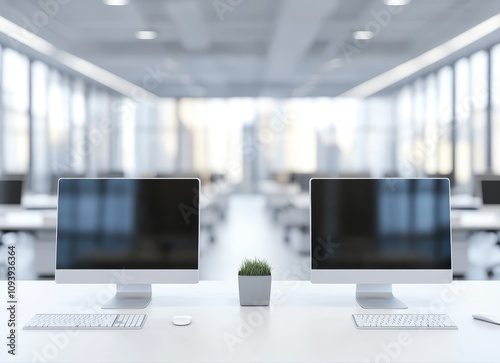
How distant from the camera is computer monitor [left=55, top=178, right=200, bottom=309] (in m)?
2.25

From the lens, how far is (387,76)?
49.3 feet

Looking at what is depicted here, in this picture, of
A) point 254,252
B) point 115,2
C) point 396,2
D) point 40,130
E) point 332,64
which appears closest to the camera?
point 254,252

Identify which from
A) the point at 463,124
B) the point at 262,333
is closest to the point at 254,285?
the point at 262,333

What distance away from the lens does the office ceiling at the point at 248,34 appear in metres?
7.98

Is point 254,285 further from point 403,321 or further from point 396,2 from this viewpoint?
point 396,2

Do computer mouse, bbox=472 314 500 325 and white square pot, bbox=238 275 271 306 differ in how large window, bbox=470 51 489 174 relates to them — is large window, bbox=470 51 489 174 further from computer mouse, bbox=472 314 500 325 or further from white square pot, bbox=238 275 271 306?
white square pot, bbox=238 275 271 306

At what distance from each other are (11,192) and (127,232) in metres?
3.88

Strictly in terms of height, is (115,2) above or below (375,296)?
above

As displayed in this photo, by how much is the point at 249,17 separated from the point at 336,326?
7.46 meters

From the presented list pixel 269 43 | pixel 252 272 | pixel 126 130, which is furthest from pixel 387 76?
pixel 252 272

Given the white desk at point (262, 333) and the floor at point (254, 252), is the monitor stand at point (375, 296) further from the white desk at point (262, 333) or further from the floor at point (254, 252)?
the floor at point (254, 252)

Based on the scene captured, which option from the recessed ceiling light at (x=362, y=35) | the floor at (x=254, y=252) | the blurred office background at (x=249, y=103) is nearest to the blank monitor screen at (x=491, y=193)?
the blurred office background at (x=249, y=103)

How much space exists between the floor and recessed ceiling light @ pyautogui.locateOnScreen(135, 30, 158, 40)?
12.5 feet

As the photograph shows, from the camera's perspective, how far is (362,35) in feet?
32.2
